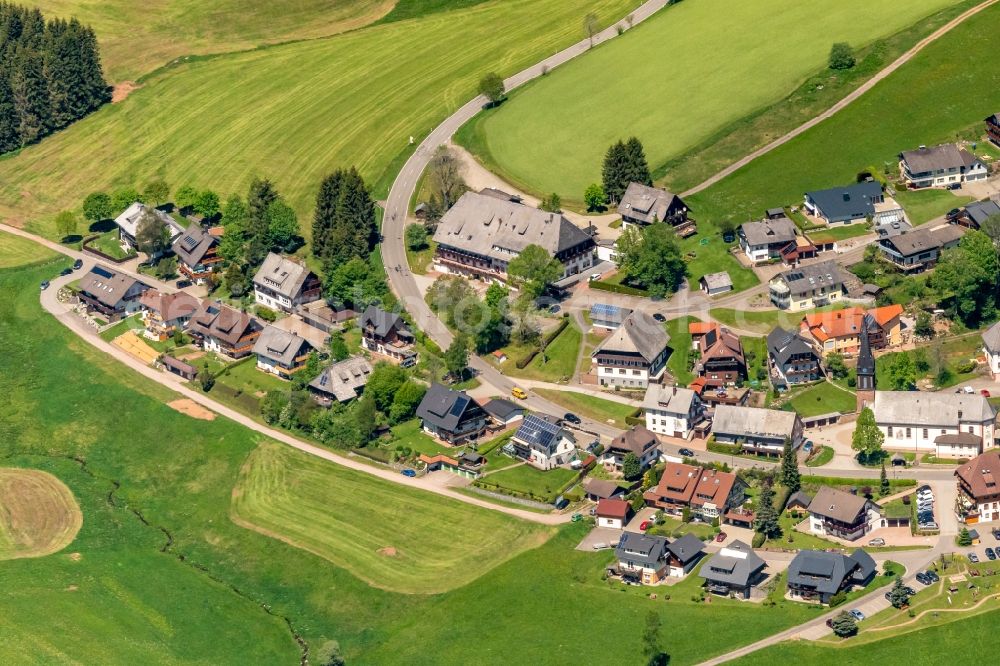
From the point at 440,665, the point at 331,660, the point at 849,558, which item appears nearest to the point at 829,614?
the point at 849,558

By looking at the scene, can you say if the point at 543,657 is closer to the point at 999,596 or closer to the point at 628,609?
the point at 628,609

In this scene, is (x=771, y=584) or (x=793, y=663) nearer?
(x=793, y=663)

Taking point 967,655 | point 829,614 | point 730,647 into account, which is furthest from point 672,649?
point 967,655

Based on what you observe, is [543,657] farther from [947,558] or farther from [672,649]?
[947,558]

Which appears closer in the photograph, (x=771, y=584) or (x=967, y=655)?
(x=967, y=655)

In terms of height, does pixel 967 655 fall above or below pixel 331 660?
below

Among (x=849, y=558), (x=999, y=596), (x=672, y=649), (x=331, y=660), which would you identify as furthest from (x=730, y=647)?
(x=331, y=660)

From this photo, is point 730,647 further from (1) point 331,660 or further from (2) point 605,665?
(1) point 331,660
